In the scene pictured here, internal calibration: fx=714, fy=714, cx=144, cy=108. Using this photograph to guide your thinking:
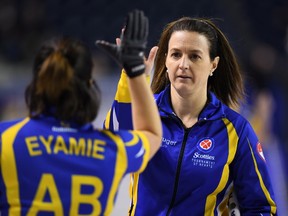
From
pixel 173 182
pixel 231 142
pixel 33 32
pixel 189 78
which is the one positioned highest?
pixel 33 32

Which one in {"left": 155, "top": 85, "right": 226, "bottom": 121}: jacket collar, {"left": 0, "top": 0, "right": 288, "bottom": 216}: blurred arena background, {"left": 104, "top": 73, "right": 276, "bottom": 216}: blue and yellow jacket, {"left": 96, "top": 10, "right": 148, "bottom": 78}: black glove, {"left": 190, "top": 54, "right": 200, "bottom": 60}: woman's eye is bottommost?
{"left": 104, "top": 73, "right": 276, "bottom": 216}: blue and yellow jacket

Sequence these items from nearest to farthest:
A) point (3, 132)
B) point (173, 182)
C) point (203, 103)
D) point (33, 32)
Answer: point (3, 132) < point (173, 182) < point (203, 103) < point (33, 32)

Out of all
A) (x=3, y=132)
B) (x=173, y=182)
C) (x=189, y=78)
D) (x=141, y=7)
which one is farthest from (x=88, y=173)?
(x=141, y=7)

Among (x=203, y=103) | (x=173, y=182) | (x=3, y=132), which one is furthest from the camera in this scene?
(x=203, y=103)

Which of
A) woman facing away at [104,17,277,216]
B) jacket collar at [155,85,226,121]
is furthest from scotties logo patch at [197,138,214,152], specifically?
jacket collar at [155,85,226,121]

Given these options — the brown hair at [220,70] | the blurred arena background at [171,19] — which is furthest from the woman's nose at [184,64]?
the blurred arena background at [171,19]

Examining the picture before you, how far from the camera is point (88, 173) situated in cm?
226

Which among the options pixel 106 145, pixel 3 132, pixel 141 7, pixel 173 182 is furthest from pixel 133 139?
pixel 141 7

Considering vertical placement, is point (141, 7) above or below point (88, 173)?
above

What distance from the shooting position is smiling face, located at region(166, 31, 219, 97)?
3088 mm

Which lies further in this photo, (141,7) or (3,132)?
(141,7)

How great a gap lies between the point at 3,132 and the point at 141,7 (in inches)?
211

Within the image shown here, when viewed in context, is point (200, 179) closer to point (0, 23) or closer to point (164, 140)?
point (164, 140)

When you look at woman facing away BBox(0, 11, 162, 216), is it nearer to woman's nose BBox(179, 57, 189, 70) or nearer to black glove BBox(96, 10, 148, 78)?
black glove BBox(96, 10, 148, 78)
